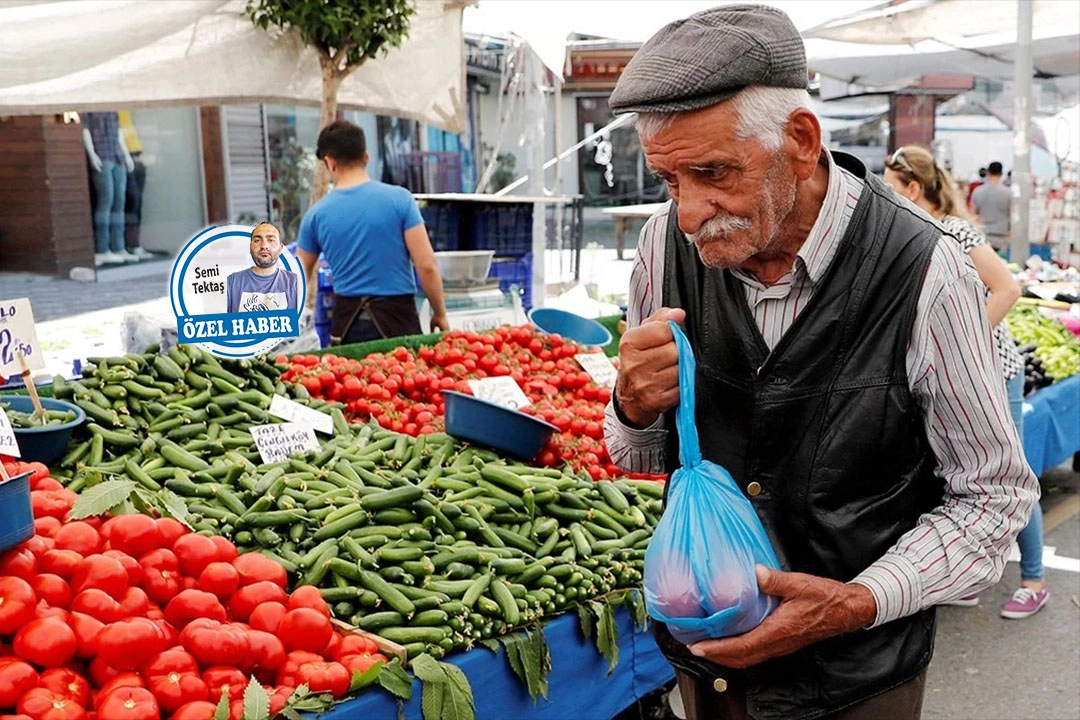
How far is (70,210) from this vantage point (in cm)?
1327

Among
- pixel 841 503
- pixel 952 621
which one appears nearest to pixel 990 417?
pixel 841 503

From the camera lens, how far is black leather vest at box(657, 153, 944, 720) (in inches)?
68.5

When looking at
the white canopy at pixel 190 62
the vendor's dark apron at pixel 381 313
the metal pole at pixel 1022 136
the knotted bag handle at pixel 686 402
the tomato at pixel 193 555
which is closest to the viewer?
the knotted bag handle at pixel 686 402

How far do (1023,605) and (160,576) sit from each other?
4285 mm

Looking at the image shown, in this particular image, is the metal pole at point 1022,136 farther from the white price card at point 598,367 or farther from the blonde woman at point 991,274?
the white price card at point 598,367

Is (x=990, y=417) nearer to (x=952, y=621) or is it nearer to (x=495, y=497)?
(x=495, y=497)

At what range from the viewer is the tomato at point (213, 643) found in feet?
7.93

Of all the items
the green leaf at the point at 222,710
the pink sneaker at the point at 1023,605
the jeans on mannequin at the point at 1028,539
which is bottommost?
the pink sneaker at the point at 1023,605

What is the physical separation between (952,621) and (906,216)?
4145mm

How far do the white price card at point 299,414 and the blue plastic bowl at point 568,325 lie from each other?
1.77 metres

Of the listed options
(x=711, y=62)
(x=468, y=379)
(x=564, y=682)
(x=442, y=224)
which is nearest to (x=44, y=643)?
(x=564, y=682)

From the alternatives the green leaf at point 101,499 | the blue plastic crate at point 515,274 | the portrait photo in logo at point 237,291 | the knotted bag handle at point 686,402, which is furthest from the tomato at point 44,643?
the blue plastic crate at point 515,274

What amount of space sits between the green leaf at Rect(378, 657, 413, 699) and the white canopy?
3700 millimetres

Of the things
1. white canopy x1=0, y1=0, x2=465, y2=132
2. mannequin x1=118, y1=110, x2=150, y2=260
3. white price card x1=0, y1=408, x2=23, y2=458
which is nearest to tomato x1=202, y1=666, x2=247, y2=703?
white price card x1=0, y1=408, x2=23, y2=458
